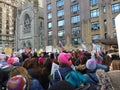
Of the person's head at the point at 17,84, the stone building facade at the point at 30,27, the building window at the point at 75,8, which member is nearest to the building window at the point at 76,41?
the building window at the point at 75,8

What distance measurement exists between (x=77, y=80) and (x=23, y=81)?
1306mm

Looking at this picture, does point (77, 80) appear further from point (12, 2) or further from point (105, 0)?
point (12, 2)

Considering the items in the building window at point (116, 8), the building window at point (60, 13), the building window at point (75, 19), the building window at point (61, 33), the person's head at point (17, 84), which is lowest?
the person's head at point (17, 84)

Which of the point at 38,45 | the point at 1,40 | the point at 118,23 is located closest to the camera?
the point at 118,23

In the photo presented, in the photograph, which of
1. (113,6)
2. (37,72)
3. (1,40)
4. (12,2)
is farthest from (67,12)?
(12,2)

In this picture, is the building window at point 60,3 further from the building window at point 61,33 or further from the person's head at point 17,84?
the person's head at point 17,84

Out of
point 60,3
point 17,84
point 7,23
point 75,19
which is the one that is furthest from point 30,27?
point 17,84

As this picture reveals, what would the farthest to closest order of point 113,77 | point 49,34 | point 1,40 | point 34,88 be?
point 1,40, point 49,34, point 34,88, point 113,77

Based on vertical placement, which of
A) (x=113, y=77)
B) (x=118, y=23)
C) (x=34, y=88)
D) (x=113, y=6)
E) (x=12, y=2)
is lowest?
(x=34, y=88)

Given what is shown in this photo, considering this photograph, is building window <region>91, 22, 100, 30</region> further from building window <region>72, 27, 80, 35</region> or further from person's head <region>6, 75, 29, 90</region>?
person's head <region>6, 75, 29, 90</region>

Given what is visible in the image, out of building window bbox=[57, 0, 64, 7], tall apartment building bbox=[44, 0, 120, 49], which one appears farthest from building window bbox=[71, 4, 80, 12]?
building window bbox=[57, 0, 64, 7]

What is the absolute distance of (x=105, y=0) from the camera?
4297cm

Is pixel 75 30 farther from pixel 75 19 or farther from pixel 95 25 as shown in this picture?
pixel 95 25

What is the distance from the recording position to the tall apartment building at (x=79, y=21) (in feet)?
137
